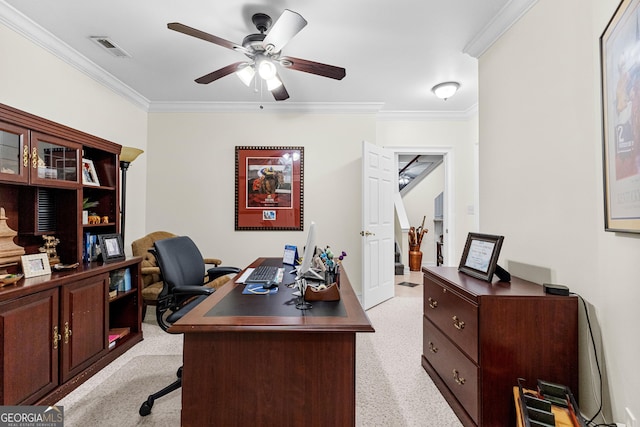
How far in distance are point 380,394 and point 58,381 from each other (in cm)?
214

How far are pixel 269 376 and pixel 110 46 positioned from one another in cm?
306

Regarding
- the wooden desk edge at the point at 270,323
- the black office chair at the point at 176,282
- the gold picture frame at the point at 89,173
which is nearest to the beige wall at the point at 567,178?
the wooden desk edge at the point at 270,323

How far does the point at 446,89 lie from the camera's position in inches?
130

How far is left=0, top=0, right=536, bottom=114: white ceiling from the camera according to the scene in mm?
2066

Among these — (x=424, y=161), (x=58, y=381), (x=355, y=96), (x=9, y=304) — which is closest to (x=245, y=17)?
(x=355, y=96)

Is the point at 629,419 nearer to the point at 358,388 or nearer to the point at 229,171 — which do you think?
the point at 358,388

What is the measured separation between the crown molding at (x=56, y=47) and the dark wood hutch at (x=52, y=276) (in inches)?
34.4

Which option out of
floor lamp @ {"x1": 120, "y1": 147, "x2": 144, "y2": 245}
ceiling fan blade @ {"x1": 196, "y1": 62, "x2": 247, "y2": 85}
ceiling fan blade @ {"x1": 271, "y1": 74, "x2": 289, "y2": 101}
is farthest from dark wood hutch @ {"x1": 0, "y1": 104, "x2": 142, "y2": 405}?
ceiling fan blade @ {"x1": 271, "y1": 74, "x2": 289, "y2": 101}

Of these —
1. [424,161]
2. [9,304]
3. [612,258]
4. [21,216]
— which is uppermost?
[424,161]

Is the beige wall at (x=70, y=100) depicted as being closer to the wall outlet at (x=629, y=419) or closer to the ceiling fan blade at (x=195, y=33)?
the ceiling fan blade at (x=195, y=33)

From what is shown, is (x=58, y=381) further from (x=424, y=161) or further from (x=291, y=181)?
(x=424, y=161)

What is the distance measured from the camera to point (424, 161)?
6.66 meters

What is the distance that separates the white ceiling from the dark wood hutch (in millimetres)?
902

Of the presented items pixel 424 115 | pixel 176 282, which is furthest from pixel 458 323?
pixel 424 115
